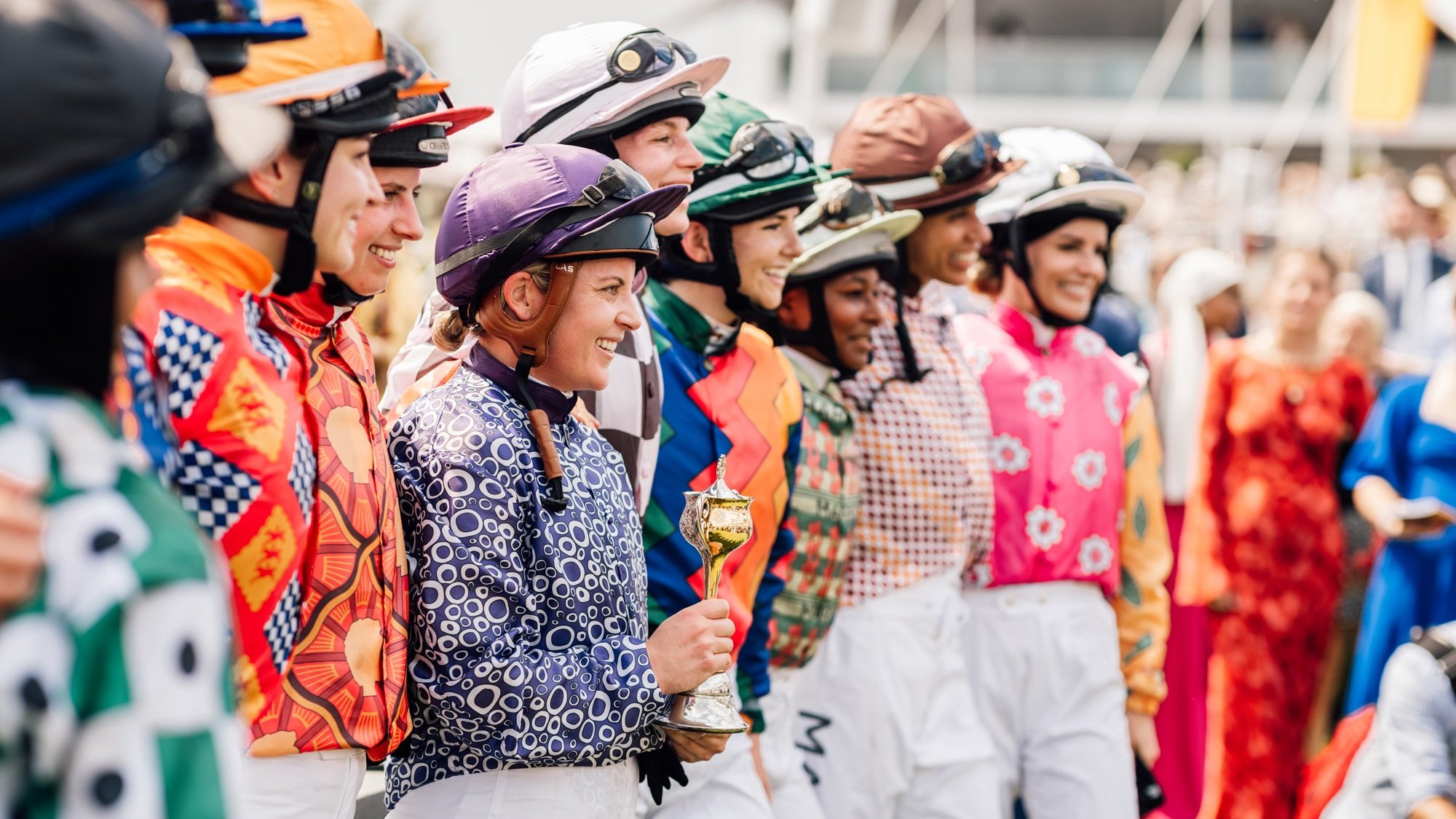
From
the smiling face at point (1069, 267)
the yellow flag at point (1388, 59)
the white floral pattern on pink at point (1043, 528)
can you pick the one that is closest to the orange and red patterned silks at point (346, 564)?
the white floral pattern on pink at point (1043, 528)

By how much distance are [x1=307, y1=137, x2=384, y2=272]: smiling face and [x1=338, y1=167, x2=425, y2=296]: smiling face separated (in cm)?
20

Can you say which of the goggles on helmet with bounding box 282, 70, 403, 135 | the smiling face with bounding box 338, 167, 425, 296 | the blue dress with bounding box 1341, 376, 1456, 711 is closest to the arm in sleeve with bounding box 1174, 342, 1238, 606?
the blue dress with bounding box 1341, 376, 1456, 711

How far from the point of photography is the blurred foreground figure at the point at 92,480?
1.52 meters

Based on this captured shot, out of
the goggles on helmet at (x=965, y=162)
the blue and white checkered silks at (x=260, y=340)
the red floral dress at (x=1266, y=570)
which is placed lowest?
the red floral dress at (x=1266, y=570)

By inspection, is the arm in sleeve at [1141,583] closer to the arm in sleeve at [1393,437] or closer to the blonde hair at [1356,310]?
the arm in sleeve at [1393,437]

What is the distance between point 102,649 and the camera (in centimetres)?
155

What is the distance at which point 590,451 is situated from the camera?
3.25 m

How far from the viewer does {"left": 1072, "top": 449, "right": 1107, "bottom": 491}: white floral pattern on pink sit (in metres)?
5.09

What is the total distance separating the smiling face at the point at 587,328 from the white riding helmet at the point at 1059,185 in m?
2.40

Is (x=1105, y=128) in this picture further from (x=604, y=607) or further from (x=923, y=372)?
(x=604, y=607)

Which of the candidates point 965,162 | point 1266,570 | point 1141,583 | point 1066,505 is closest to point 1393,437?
point 1266,570

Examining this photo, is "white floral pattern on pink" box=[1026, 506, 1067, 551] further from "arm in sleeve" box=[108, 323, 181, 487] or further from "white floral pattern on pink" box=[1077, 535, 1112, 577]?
"arm in sleeve" box=[108, 323, 181, 487]

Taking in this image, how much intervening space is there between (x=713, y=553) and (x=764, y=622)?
834mm

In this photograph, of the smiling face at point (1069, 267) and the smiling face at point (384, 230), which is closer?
the smiling face at point (384, 230)
